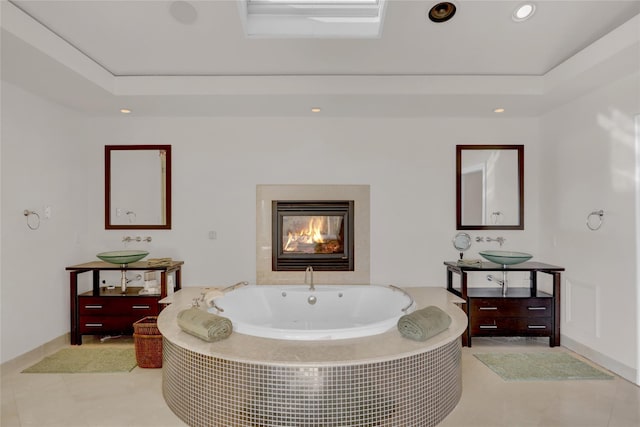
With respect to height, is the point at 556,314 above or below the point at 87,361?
above

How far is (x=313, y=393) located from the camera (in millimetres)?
1937

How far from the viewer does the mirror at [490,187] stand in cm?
404

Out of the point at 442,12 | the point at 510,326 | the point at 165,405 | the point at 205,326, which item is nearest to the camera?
the point at 205,326

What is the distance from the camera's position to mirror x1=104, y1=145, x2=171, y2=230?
403 cm

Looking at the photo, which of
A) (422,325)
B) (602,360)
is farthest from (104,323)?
(602,360)

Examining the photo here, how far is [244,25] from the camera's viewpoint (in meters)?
2.66

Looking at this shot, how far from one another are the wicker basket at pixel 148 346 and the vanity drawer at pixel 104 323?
569 millimetres

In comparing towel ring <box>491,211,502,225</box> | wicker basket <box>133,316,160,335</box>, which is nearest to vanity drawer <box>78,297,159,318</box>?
wicker basket <box>133,316,160,335</box>

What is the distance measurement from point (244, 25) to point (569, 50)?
2558mm

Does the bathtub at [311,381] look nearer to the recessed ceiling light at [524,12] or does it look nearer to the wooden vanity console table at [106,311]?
the wooden vanity console table at [106,311]

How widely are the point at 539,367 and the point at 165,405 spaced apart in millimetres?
2912

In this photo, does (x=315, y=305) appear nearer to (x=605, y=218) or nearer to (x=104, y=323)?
(x=104, y=323)

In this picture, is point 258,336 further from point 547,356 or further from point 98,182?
point 98,182

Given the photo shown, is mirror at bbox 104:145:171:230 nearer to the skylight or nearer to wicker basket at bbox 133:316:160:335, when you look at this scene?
wicker basket at bbox 133:316:160:335
